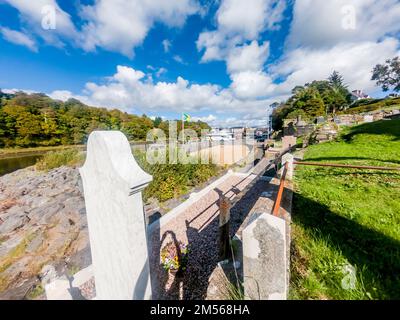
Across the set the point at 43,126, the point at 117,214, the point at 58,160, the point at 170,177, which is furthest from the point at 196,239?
the point at 43,126

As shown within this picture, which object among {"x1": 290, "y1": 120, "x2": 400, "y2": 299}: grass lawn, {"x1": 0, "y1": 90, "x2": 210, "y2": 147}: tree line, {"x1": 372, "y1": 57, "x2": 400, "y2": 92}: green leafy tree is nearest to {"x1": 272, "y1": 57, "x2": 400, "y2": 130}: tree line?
{"x1": 372, "y1": 57, "x2": 400, "y2": 92}: green leafy tree

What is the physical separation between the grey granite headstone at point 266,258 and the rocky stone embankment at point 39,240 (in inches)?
87.0

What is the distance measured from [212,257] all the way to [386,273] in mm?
→ 2473

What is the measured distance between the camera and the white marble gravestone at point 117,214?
1140 mm

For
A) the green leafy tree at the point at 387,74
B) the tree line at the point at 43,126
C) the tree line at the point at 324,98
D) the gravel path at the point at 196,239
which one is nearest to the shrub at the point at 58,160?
the gravel path at the point at 196,239

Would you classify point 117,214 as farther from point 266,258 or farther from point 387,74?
point 387,74

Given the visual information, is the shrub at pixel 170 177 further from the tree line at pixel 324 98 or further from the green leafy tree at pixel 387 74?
the green leafy tree at pixel 387 74

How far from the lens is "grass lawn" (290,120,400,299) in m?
1.61

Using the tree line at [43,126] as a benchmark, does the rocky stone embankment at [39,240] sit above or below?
below

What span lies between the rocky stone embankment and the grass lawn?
2979mm

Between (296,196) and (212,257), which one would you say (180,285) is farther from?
(296,196)

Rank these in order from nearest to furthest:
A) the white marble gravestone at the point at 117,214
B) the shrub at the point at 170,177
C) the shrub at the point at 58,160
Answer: the white marble gravestone at the point at 117,214
the shrub at the point at 170,177
the shrub at the point at 58,160
